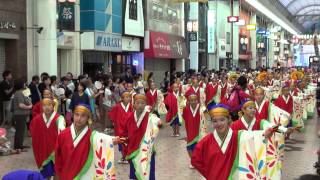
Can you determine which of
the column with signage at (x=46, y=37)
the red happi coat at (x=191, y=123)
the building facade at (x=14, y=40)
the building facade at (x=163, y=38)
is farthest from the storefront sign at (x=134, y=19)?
the red happi coat at (x=191, y=123)

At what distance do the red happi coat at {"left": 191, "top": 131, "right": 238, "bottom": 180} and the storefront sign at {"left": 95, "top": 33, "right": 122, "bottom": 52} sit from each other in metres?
16.8

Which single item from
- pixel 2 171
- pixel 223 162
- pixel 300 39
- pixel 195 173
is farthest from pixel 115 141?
pixel 300 39

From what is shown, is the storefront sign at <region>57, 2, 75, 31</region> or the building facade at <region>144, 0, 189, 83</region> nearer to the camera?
the storefront sign at <region>57, 2, 75, 31</region>

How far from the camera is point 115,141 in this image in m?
5.97

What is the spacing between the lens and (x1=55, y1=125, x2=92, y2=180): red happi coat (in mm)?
5988

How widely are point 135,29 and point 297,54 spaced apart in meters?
65.0

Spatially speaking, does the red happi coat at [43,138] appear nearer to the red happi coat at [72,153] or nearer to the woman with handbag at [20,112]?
the red happi coat at [72,153]

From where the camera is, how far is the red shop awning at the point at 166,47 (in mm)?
28025

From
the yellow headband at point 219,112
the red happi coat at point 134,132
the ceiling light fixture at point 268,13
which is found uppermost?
the ceiling light fixture at point 268,13

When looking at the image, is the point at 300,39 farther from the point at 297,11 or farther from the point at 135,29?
the point at 135,29

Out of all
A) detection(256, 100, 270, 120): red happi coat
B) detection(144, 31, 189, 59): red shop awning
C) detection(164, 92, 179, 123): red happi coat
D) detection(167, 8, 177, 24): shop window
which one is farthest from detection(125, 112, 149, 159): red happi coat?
detection(167, 8, 177, 24): shop window

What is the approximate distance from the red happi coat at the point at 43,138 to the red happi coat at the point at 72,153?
2.21 m

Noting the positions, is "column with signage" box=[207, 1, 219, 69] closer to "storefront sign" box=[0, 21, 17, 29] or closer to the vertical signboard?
the vertical signboard

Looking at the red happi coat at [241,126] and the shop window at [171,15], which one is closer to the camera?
the red happi coat at [241,126]
